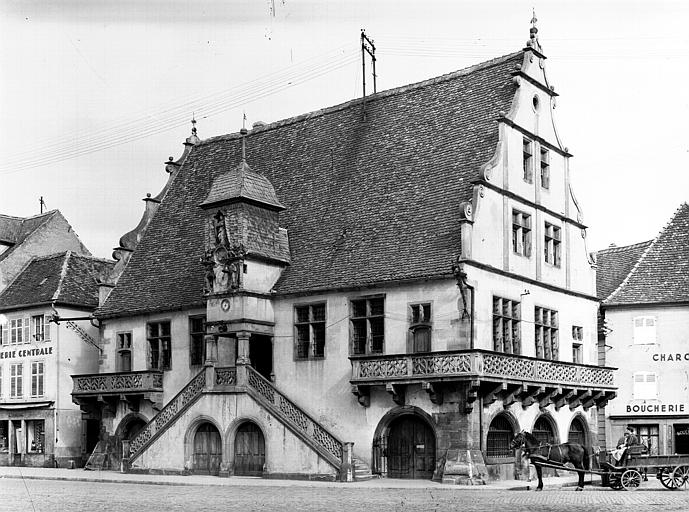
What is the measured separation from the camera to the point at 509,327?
35312 mm

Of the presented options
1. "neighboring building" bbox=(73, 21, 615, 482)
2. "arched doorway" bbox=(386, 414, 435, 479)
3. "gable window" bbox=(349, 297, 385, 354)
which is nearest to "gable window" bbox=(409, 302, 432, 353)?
"neighboring building" bbox=(73, 21, 615, 482)

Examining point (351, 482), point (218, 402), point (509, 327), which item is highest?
point (509, 327)

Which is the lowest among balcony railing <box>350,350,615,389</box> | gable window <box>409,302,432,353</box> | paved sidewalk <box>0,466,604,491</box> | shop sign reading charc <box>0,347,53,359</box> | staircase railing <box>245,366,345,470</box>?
paved sidewalk <box>0,466,604,491</box>

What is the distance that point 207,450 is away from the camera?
120 ft

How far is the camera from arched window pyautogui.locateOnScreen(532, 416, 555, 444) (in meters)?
36.6

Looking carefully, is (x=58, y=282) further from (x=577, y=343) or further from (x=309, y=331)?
(x=577, y=343)

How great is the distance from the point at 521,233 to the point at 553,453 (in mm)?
10108

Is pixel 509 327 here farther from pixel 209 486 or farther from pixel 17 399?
pixel 17 399

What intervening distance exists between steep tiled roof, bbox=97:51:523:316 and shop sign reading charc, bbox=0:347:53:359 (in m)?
5.57

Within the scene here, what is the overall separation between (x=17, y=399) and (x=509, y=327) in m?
24.4

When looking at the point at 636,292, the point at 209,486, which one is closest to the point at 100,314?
A: the point at 209,486

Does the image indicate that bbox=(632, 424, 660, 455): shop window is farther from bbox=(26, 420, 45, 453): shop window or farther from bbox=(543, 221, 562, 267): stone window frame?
bbox=(26, 420, 45, 453): shop window

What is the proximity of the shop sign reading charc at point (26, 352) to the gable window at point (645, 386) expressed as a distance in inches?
1008

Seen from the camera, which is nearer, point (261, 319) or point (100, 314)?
point (261, 319)
